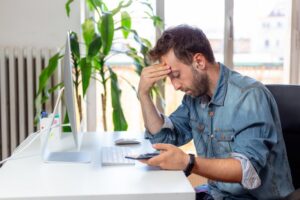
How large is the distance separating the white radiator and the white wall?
0.09 m

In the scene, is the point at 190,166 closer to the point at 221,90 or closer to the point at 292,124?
the point at 221,90

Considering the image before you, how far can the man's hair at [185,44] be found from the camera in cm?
144

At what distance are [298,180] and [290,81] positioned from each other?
6.01 feet

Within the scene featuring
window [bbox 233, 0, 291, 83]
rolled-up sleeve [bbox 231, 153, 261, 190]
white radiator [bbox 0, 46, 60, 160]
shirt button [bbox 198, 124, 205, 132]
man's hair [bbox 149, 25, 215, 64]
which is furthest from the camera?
window [bbox 233, 0, 291, 83]

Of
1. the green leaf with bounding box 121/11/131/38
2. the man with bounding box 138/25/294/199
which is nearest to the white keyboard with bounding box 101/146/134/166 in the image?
the man with bounding box 138/25/294/199

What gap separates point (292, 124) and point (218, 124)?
0.95 ft

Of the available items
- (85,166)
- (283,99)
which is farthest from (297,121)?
(85,166)

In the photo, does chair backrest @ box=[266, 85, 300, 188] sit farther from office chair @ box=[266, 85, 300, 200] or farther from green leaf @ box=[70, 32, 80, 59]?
green leaf @ box=[70, 32, 80, 59]

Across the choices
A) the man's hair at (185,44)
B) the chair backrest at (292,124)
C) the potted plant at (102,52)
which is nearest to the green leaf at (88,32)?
the potted plant at (102,52)

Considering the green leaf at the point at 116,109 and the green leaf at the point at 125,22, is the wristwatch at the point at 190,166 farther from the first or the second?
the green leaf at the point at 125,22

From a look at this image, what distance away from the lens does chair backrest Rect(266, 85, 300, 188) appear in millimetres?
1521

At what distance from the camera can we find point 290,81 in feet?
10.6

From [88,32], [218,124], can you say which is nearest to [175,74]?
[218,124]

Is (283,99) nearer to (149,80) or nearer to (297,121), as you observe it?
(297,121)
